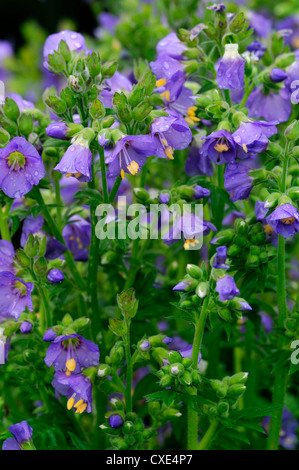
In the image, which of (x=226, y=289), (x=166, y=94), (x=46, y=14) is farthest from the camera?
(x=46, y=14)

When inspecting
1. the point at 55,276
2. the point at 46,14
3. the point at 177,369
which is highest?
the point at 46,14

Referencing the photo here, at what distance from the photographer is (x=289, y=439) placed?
6.46ft

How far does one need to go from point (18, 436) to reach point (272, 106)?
101 cm

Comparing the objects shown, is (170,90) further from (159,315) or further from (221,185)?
(159,315)

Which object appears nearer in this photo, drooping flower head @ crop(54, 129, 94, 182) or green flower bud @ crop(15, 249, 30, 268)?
drooping flower head @ crop(54, 129, 94, 182)

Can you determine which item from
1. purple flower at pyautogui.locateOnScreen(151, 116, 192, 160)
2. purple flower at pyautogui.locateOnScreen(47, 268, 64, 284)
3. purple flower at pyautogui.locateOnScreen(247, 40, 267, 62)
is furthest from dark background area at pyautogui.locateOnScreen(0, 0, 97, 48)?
purple flower at pyautogui.locateOnScreen(47, 268, 64, 284)

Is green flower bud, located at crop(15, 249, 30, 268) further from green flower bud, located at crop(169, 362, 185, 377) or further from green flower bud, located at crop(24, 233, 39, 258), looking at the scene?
green flower bud, located at crop(169, 362, 185, 377)

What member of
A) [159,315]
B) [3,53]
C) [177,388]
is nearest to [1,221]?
[159,315]

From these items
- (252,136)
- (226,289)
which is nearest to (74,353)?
(226,289)

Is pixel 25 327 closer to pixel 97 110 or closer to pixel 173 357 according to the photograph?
pixel 173 357

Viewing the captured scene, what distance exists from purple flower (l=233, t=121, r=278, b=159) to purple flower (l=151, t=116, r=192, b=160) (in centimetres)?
12

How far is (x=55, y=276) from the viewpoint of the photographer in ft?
4.38

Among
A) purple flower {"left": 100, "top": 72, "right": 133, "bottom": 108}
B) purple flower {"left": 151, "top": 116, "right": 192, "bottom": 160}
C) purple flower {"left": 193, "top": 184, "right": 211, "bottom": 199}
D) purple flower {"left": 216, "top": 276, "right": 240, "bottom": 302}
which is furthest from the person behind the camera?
purple flower {"left": 100, "top": 72, "right": 133, "bottom": 108}

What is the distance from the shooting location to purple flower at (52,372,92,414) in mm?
1295
